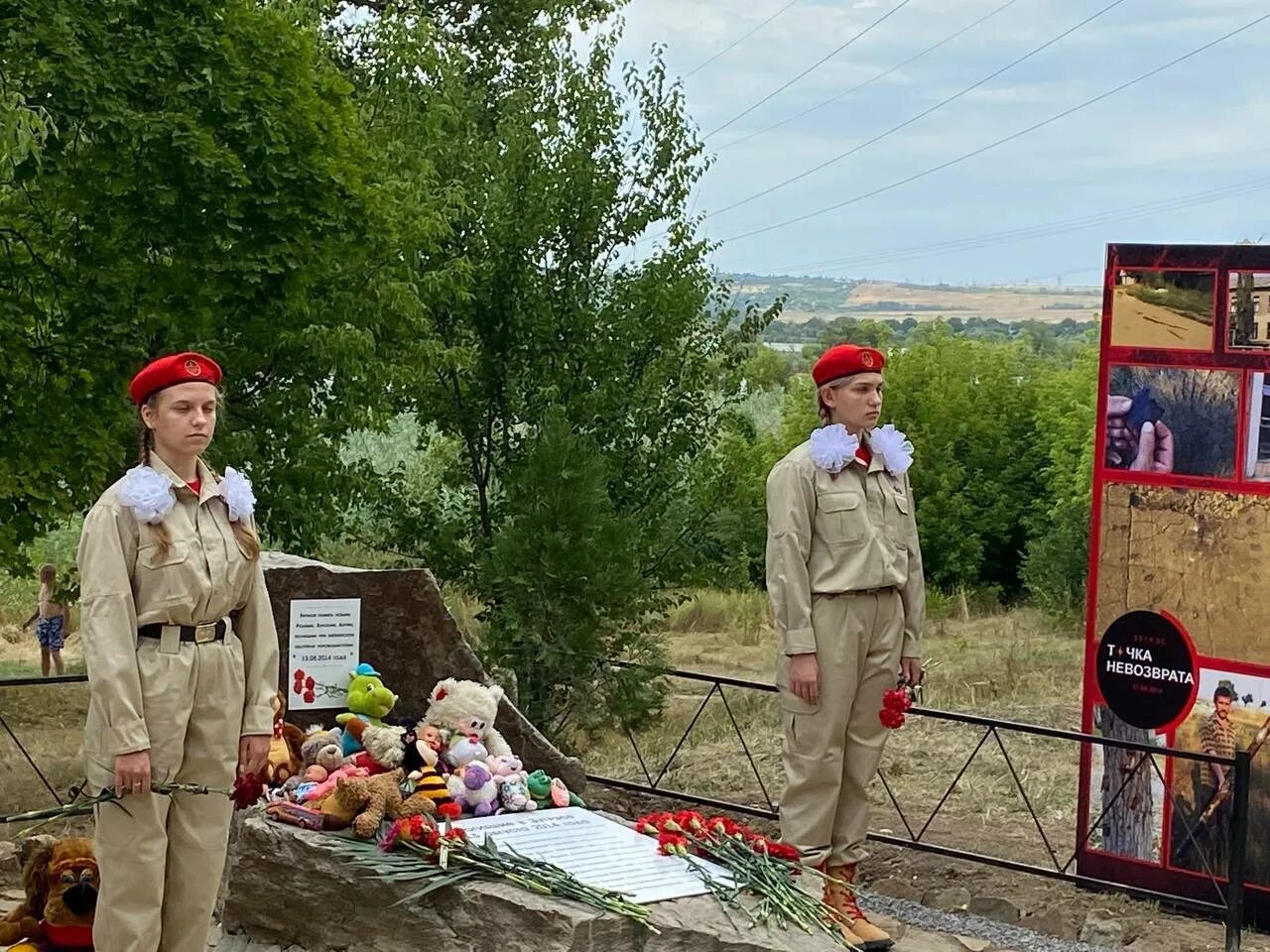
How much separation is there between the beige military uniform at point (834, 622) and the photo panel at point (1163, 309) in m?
1.66

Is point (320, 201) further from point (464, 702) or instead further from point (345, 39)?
point (345, 39)

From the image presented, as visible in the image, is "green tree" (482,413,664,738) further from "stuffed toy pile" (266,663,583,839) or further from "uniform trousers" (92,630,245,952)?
"uniform trousers" (92,630,245,952)

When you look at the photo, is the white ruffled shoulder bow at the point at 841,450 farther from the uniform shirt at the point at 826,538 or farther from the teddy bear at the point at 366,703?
the teddy bear at the point at 366,703

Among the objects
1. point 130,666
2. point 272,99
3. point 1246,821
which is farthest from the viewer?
point 272,99

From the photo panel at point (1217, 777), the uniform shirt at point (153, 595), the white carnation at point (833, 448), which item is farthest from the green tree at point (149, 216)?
the photo panel at point (1217, 777)

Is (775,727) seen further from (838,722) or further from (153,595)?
(153,595)

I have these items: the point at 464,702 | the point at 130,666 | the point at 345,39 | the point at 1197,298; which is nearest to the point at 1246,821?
the point at 1197,298

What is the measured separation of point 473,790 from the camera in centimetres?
535

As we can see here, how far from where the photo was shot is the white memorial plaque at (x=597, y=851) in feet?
15.6

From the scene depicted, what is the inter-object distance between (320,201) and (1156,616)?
447 centimetres

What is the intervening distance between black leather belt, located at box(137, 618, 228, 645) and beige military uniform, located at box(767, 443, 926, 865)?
191 cm

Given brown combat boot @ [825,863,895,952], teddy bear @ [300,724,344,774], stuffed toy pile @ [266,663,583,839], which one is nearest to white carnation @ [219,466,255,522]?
stuffed toy pile @ [266,663,583,839]

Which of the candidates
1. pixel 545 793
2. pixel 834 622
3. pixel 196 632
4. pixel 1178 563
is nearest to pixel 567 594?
pixel 545 793

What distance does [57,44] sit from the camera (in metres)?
7.36
